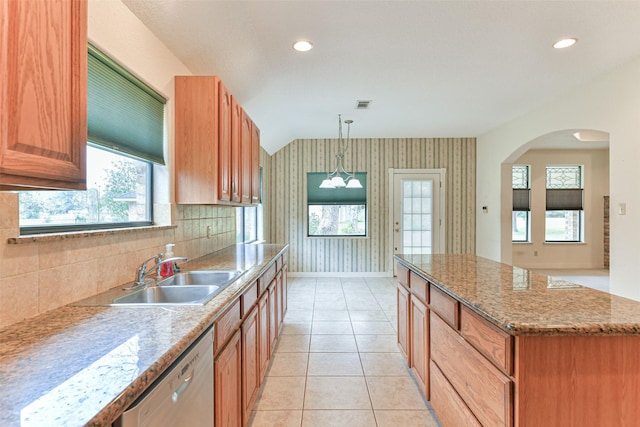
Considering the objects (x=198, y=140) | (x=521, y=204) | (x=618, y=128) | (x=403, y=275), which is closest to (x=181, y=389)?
(x=198, y=140)

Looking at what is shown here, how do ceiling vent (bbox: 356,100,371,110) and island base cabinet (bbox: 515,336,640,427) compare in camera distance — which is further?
ceiling vent (bbox: 356,100,371,110)

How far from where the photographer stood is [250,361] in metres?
1.88

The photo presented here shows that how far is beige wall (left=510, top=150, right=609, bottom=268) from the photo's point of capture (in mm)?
6996

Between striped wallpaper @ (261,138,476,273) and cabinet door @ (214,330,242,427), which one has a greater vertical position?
striped wallpaper @ (261,138,476,273)

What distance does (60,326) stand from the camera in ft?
3.50

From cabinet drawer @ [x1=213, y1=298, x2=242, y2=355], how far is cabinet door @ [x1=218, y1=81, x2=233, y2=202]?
975mm

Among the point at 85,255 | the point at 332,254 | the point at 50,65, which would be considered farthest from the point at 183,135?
the point at 332,254

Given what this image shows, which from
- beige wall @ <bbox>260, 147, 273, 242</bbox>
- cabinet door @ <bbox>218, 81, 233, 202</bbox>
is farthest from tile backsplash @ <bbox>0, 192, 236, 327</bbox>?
beige wall @ <bbox>260, 147, 273, 242</bbox>

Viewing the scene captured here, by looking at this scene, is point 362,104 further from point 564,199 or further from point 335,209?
point 564,199

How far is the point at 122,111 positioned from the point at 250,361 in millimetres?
1634

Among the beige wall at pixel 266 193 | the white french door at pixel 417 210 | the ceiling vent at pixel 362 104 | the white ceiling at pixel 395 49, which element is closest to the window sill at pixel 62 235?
the white ceiling at pixel 395 49

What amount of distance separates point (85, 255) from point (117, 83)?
955 mm

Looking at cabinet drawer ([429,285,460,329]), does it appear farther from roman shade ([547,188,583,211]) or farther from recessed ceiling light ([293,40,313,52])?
roman shade ([547,188,583,211])

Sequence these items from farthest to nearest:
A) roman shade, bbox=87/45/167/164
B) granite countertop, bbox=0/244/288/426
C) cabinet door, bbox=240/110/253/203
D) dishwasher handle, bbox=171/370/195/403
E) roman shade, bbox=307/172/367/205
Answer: roman shade, bbox=307/172/367/205 < cabinet door, bbox=240/110/253/203 < roman shade, bbox=87/45/167/164 < dishwasher handle, bbox=171/370/195/403 < granite countertop, bbox=0/244/288/426
